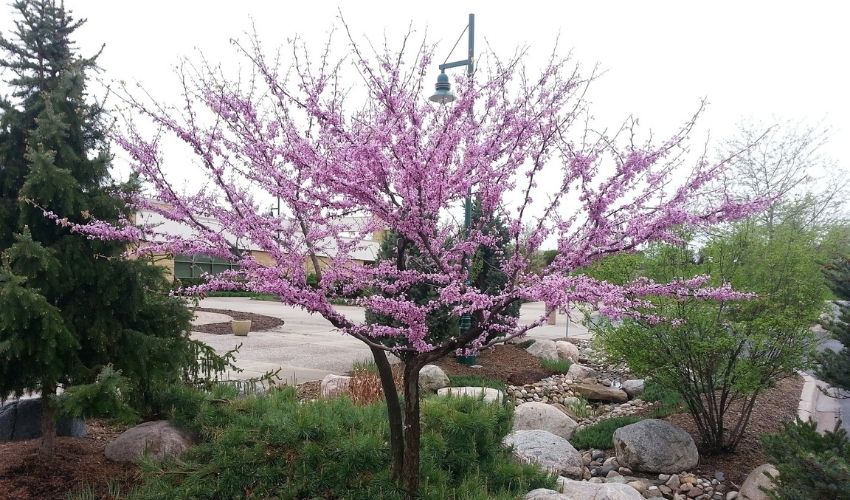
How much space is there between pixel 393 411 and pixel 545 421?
3695mm

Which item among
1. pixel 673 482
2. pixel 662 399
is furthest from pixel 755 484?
pixel 662 399

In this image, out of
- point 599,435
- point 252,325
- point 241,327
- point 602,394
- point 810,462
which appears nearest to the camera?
point 810,462

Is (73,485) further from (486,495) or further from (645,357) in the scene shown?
(645,357)

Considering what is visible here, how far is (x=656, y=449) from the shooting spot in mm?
5922

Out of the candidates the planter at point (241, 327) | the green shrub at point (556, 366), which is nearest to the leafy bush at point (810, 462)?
the green shrub at point (556, 366)

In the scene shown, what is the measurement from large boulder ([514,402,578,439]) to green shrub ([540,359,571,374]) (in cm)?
341

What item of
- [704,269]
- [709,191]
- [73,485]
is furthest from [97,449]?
[704,269]

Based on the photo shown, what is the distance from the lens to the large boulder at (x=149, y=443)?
442 centimetres

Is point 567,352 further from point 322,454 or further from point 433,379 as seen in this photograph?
point 322,454

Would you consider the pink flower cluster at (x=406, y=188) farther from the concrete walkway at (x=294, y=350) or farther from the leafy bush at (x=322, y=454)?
the concrete walkway at (x=294, y=350)

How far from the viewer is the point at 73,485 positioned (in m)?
4.02

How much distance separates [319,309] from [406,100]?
51.3 inches

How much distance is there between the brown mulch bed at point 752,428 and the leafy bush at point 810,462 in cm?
50

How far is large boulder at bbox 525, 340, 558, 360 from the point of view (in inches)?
454
